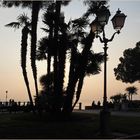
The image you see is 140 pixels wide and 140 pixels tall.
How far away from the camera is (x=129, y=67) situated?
86.9 meters

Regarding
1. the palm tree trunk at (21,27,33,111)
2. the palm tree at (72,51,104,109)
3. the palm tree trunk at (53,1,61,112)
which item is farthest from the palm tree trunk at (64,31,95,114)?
the palm tree trunk at (21,27,33,111)

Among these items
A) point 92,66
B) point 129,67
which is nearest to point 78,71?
point 92,66

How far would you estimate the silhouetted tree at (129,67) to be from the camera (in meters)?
84.8

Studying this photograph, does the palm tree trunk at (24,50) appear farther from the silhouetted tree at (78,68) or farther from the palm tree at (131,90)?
the palm tree at (131,90)

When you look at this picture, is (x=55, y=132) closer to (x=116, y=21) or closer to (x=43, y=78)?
(x=116, y=21)

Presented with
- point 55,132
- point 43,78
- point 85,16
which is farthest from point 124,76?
point 55,132

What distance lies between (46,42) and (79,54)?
221cm

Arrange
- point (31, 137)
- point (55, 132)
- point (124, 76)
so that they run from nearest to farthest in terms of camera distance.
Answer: point (31, 137)
point (55, 132)
point (124, 76)

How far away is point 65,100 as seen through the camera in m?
30.6

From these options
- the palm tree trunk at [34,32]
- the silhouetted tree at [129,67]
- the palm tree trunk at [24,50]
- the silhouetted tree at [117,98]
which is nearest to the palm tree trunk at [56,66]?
the palm tree trunk at [34,32]

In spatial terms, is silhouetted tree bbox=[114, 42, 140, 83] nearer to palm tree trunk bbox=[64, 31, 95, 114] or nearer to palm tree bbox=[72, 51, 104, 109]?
palm tree bbox=[72, 51, 104, 109]

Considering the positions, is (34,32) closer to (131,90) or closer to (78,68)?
(78,68)

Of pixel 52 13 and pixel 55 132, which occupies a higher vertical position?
pixel 52 13

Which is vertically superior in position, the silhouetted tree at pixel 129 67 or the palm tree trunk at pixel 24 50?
the silhouetted tree at pixel 129 67
